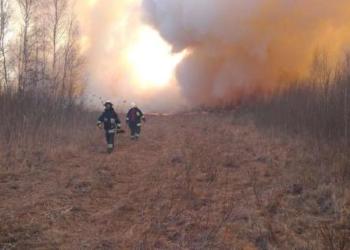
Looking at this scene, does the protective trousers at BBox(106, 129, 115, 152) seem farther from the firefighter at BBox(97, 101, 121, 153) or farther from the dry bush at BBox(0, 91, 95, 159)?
the dry bush at BBox(0, 91, 95, 159)

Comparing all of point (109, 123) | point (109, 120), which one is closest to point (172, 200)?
point (109, 123)

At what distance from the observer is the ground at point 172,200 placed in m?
7.37

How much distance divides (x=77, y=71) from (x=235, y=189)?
28323 mm

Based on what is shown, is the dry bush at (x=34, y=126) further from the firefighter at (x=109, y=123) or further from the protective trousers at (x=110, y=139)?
the protective trousers at (x=110, y=139)

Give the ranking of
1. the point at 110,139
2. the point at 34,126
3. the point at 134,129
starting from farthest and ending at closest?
the point at 134,129 → the point at 34,126 → the point at 110,139

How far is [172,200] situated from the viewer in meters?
9.43

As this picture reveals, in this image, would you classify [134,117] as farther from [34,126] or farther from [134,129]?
[34,126]

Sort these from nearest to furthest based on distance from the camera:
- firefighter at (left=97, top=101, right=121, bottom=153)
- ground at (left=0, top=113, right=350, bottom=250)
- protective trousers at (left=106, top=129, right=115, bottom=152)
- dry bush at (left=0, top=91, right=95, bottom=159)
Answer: ground at (left=0, top=113, right=350, bottom=250)
dry bush at (left=0, top=91, right=95, bottom=159)
protective trousers at (left=106, top=129, right=115, bottom=152)
firefighter at (left=97, top=101, right=121, bottom=153)

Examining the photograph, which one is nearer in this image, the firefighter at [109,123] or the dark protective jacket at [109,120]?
the firefighter at [109,123]

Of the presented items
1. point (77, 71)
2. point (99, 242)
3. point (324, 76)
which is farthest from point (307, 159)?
point (77, 71)

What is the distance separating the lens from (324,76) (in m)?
22.0

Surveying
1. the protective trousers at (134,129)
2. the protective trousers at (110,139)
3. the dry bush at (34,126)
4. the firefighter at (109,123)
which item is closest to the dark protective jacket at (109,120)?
the firefighter at (109,123)

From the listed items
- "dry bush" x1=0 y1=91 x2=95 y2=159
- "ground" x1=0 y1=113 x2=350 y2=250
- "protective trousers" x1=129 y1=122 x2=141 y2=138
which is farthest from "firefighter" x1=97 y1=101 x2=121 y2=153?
"protective trousers" x1=129 y1=122 x2=141 y2=138

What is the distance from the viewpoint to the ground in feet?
24.2
